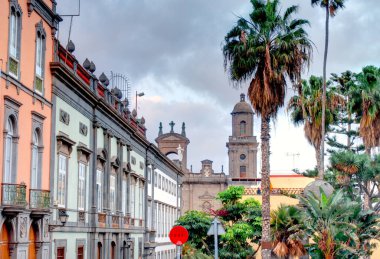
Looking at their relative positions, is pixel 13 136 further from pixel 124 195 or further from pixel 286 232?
pixel 124 195

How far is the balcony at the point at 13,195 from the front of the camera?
21.9 meters

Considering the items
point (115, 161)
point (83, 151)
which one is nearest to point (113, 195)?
point (115, 161)

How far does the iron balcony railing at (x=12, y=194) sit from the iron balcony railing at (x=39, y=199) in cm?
175

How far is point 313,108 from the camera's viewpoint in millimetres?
46469

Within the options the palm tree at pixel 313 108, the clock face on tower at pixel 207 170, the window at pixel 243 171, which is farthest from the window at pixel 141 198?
the window at pixel 243 171

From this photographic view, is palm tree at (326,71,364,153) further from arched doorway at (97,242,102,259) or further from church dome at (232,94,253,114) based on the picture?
church dome at (232,94,253,114)

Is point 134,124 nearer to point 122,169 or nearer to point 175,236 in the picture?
point 122,169

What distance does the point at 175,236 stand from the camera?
19375mm

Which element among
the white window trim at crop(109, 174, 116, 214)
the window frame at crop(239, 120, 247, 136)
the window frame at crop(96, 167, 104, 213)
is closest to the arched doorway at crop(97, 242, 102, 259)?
the window frame at crop(96, 167, 104, 213)

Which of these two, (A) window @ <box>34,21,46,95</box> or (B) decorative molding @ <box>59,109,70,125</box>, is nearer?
(A) window @ <box>34,21,46,95</box>

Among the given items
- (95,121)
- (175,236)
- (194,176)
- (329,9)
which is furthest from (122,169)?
(194,176)

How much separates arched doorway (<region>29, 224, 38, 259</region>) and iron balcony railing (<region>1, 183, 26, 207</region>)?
276 cm

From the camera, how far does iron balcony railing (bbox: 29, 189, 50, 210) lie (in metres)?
24.7

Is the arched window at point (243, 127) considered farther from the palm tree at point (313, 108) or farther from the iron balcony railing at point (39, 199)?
the iron balcony railing at point (39, 199)
